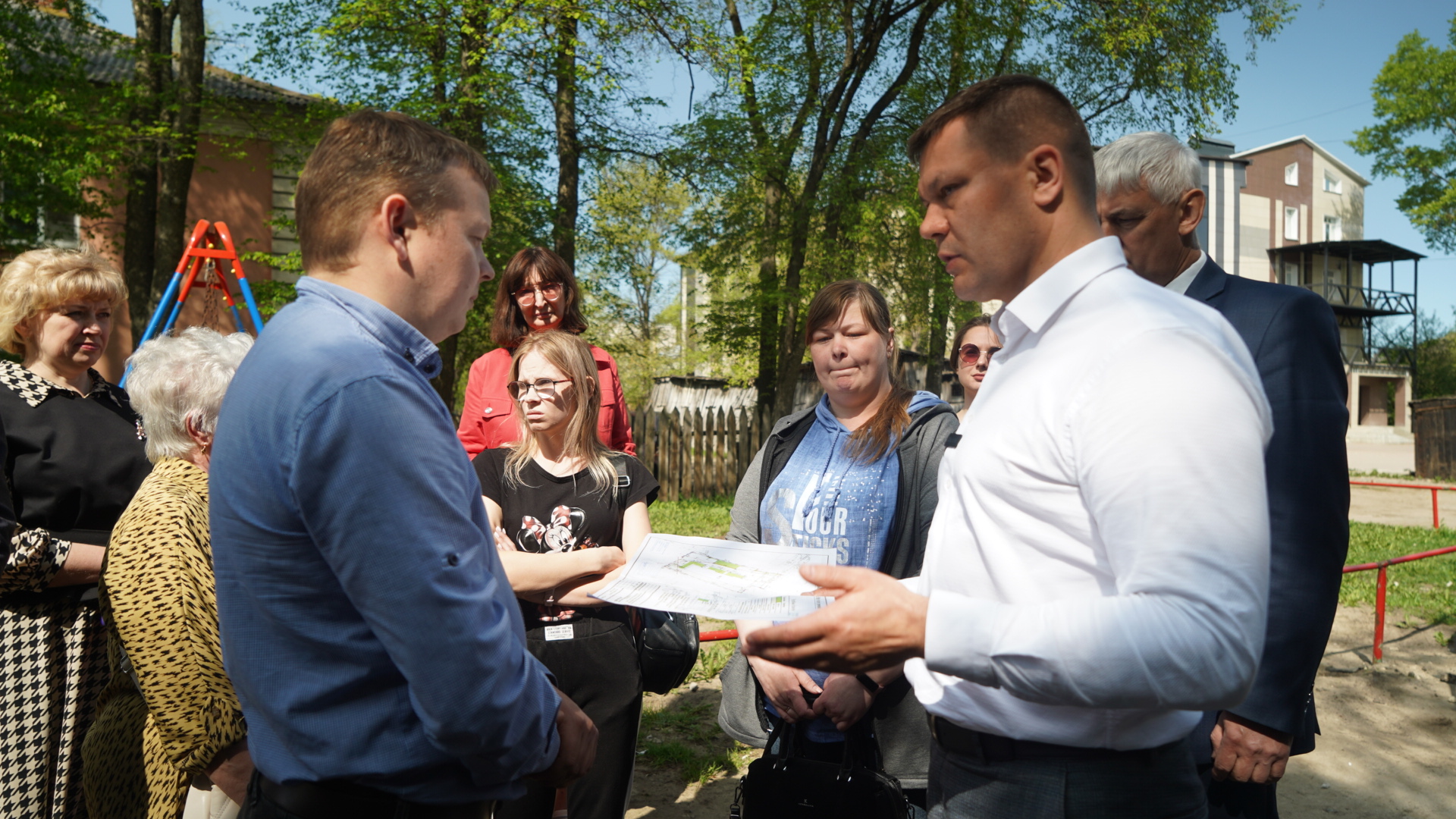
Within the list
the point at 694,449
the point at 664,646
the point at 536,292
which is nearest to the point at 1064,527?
the point at 664,646

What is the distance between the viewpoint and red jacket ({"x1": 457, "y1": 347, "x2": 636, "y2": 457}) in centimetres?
399

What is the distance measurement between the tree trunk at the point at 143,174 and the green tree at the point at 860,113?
7746 mm

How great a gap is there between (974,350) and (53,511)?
3745mm

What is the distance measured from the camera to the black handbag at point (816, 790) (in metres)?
2.54

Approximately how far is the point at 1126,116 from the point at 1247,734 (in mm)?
19011

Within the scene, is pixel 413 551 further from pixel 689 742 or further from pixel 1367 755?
pixel 1367 755

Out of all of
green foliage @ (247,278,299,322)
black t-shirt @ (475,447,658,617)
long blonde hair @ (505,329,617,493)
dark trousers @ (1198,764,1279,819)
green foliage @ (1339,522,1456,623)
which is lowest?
green foliage @ (1339,522,1456,623)

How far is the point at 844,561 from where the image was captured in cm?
286

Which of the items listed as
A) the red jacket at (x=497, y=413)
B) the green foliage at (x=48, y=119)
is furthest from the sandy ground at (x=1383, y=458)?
the green foliage at (x=48, y=119)

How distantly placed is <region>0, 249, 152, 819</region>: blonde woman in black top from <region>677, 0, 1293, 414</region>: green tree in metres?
11.9

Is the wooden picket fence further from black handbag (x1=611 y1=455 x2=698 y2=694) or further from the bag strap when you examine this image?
black handbag (x1=611 y1=455 x2=698 y2=694)

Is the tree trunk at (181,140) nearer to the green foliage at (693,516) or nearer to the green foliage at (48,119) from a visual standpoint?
the green foliage at (48,119)

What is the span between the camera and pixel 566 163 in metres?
13.4

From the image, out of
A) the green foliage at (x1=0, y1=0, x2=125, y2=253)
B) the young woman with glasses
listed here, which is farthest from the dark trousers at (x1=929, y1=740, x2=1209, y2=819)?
the green foliage at (x1=0, y1=0, x2=125, y2=253)
